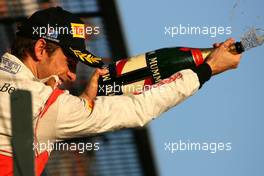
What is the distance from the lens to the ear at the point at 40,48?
260cm

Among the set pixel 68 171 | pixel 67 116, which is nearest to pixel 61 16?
pixel 67 116

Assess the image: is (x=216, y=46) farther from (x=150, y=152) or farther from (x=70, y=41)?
(x=150, y=152)

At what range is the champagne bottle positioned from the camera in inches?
121

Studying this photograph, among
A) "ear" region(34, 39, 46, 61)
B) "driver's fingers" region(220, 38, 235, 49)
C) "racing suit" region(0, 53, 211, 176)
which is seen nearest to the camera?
"racing suit" region(0, 53, 211, 176)

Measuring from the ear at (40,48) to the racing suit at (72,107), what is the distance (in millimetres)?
66

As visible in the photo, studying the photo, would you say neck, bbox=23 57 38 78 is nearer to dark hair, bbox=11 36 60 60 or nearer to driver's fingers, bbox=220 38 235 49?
dark hair, bbox=11 36 60 60

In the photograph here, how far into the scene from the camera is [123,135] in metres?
4.00

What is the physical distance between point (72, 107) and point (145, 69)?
2.15ft

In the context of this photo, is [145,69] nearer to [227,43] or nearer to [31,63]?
[227,43]

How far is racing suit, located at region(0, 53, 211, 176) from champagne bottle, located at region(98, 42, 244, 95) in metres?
0.46

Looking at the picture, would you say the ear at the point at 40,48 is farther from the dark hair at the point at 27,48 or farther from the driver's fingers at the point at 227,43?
the driver's fingers at the point at 227,43

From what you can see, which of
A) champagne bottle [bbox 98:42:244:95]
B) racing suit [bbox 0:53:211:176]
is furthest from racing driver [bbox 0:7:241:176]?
champagne bottle [bbox 98:42:244:95]

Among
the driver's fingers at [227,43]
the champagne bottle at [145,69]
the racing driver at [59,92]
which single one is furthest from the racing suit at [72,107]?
the champagne bottle at [145,69]

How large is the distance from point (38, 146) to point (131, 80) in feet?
2.31
